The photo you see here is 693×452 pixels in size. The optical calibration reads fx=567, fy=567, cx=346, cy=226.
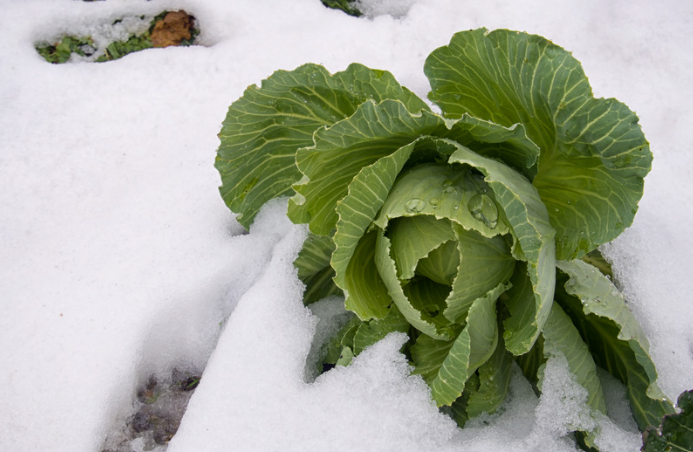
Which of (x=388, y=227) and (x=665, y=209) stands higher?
(x=665, y=209)

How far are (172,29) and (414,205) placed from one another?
5.90 feet

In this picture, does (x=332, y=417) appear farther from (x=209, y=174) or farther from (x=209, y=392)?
(x=209, y=174)

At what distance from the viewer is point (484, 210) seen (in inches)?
56.5

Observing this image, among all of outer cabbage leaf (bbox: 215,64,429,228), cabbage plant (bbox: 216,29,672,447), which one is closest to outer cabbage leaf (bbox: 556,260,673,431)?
cabbage plant (bbox: 216,29,672,447)

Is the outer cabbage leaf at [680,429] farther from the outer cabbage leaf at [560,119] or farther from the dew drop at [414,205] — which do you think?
the dew drop at [414,205]

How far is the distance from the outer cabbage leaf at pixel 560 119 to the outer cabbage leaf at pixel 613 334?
9cm

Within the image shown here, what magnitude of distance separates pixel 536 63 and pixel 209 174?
1.31m

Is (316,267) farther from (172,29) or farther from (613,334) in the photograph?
(172,29)

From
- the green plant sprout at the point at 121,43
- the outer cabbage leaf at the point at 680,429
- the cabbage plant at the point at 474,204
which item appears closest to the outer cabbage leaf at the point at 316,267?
the cabbage plant at the point at 474,204

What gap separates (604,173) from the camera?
4.80 ft

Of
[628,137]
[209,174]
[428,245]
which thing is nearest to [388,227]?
[428,245]

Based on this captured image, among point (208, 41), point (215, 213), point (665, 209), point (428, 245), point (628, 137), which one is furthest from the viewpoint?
point (208, 41)

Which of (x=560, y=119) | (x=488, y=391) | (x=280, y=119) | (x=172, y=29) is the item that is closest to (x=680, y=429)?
(x=488, y=391)

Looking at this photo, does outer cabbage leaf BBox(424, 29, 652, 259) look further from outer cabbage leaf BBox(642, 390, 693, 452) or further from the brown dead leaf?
A: the brown dead leaf
